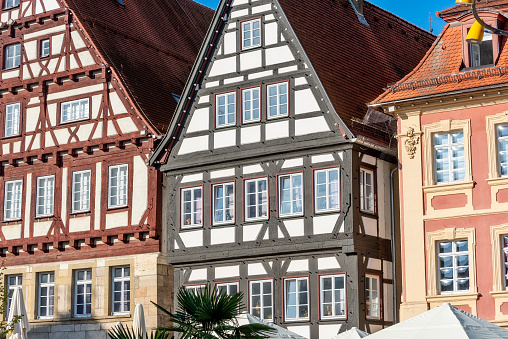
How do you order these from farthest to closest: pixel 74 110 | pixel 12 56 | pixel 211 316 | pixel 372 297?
pixel 12 56
pixel 74 110
pixel 372 297
pixel 211 316

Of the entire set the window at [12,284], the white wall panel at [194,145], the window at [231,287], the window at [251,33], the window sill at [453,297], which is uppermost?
the window at [251,33]

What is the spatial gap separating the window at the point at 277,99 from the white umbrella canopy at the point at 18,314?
30.4 ft

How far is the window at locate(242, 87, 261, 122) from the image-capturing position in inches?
1120

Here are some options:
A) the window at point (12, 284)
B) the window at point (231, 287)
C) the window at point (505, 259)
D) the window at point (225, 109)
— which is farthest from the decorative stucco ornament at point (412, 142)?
the window at point (12, 284)

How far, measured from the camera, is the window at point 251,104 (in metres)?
28.5

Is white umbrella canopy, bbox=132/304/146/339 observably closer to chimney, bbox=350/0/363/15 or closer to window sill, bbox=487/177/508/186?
window sill, bbox=487/177/508/186

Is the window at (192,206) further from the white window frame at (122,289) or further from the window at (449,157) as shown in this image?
the window at (449,157)

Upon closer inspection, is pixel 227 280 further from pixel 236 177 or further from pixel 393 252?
pixel 393 252

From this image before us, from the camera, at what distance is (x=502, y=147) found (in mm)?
24547

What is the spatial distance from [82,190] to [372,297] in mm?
10168

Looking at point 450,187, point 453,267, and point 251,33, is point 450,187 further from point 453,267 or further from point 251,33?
point 251,33

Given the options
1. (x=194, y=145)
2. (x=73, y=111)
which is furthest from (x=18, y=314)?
Answer: (x=194, y=145)

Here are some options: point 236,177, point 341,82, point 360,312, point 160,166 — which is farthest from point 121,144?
point 360,312

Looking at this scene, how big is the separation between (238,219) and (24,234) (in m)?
8.13
